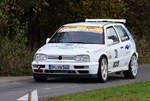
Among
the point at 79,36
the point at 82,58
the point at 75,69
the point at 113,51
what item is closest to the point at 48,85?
the point at 75,69

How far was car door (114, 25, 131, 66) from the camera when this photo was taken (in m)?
18.2

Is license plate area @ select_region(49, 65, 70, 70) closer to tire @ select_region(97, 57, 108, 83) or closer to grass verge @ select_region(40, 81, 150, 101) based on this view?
tire @ select_region(97, 57, 108, 83)

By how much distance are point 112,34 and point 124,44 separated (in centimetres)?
57

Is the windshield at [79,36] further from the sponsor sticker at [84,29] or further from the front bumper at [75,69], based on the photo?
the front bumper at [75,69]

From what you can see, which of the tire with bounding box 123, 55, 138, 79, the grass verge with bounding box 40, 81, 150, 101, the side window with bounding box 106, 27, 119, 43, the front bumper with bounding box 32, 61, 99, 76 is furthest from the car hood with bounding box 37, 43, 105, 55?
the grass verge with bounding box 40, 81, 150, 101

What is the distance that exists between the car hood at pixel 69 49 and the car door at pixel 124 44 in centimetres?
149

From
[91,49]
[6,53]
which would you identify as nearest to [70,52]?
[91,49]

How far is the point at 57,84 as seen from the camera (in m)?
16.1

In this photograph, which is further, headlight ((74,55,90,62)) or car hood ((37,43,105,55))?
car hood ((37,43,105,55))

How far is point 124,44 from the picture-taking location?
1839cm

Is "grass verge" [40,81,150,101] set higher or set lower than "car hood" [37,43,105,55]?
lower

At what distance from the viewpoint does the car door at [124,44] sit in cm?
1823

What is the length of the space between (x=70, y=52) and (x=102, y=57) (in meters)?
0.94

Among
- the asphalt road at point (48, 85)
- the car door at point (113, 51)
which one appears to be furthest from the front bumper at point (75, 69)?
the car door at point (113, 51)
